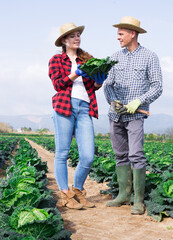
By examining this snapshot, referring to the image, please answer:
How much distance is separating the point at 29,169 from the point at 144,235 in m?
2.09

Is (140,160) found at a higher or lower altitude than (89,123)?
lower

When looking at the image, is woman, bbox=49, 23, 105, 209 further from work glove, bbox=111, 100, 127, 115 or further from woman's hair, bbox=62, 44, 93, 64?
work glove, bbox=111, 100, 127, 115

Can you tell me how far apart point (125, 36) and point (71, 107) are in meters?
1.18

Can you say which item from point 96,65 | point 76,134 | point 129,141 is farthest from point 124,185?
point 96,65

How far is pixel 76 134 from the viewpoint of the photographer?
12.6ft

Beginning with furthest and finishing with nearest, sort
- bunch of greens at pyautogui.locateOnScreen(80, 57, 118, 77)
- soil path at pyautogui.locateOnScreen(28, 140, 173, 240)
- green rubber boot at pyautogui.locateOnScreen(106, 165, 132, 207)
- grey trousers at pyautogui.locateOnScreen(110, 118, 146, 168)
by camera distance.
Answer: green rubber boot at pyautogui.locateOnScreen(106, 165, 132, 207)
grey trousers at pyautogui.locateOnScreen(110, 118, 146, 168)
bunch of greens at pyautogui.locateOnScreen(80, 57, 118, 77)
soil path at pyautogui.locateOnScreen(28, 140, 173, 240)

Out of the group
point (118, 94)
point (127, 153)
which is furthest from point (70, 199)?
point (118, 94)

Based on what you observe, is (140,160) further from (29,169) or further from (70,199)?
(29,169)

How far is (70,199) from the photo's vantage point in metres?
3.85

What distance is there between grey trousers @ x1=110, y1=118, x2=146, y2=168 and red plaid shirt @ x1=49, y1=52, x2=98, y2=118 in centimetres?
41

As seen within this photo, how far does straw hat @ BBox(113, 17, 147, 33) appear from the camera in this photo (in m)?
3.62

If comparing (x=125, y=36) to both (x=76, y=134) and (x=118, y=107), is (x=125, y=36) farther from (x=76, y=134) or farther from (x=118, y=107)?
(x=76, y=134)

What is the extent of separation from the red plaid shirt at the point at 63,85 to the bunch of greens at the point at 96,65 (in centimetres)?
34

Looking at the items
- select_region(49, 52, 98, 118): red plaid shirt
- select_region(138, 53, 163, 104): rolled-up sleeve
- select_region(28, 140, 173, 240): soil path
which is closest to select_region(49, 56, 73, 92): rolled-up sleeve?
select_region(49, 52, 98, 118): red plaid shirt
